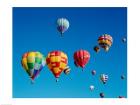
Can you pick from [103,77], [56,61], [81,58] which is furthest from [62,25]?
[103,77]

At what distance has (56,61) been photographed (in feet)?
32.7

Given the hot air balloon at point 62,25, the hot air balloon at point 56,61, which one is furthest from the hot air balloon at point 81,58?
the hot air balloon at point 62,25

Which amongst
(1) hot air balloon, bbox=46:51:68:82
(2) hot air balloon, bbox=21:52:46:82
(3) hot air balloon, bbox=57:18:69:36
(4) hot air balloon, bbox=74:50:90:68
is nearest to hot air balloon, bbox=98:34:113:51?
(4) hot air balloon, bbox=74:50:90:68

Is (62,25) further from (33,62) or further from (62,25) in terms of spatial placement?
(33,62)

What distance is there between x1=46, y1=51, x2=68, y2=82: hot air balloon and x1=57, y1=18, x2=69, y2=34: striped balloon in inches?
29.7

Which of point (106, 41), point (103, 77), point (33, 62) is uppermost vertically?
point (106, 41)

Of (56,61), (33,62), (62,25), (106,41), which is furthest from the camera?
(106,41)

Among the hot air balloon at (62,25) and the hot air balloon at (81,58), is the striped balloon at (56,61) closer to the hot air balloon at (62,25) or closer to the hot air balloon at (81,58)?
the hot air balloon at (81,58)

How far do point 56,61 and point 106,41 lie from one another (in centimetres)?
164
